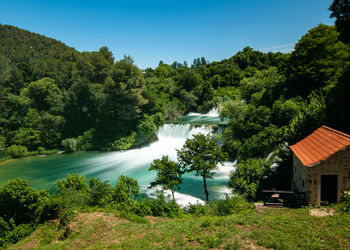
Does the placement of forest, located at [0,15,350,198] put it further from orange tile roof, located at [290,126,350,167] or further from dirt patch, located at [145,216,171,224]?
dirt patch, located at [145,216,171,224]

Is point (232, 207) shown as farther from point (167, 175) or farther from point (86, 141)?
point (86, 141)

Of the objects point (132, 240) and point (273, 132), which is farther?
point (273, 132)

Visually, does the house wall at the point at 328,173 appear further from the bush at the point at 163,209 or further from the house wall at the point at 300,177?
the bush at the point at 163,209

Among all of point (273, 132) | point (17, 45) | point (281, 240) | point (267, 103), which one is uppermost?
point (17, 45)

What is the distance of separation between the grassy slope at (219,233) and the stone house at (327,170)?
1.17 m

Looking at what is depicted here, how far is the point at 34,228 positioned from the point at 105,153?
62.6 ft

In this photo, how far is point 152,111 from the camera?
3341 centimetres

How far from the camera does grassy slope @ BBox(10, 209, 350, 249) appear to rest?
650cm

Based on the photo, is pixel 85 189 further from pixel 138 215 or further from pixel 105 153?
pixel 105 153

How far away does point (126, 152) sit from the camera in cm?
2977

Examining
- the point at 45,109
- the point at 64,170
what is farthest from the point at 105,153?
the point at 45,109

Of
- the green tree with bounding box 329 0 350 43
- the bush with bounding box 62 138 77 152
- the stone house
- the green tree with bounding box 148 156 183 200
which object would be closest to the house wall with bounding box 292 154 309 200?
the stone house

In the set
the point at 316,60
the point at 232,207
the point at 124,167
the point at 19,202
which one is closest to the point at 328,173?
the point at 232,207

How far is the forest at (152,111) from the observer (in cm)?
1284
